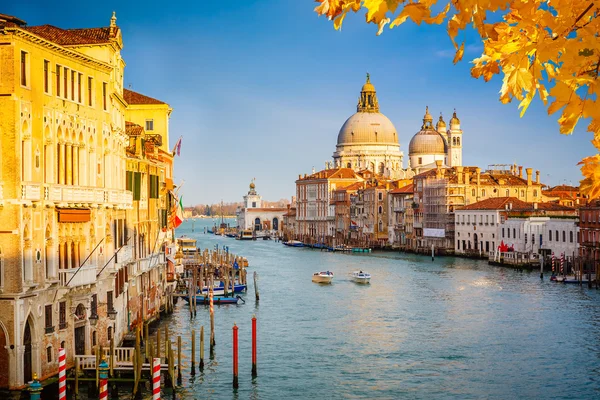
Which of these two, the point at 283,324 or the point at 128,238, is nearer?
the point at 128,238


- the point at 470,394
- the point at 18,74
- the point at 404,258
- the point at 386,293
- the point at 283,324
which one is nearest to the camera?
the point at 18,74

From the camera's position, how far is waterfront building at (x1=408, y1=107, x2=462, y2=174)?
8869cm

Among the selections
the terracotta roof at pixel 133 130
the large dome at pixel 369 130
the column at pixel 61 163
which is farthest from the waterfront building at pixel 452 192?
the column at pixel 61 163

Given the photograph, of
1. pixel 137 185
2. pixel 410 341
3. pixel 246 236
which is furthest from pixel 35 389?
pixel 246 236

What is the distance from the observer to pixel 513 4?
256cm

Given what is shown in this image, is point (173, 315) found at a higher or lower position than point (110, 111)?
lower

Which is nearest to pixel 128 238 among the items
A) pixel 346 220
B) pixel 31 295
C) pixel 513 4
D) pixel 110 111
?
pixel 110 111

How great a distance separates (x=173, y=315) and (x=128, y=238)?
7714 mm

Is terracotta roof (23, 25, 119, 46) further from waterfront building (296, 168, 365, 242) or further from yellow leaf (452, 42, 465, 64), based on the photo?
waterfront building (296, 168, 365, 242)

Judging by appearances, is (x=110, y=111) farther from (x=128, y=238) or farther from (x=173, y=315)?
(x=173, y=315)

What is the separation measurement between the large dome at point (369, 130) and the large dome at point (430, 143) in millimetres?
6311

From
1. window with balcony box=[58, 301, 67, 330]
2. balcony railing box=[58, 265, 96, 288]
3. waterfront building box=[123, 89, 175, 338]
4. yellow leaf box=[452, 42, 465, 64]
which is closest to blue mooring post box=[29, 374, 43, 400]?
window with balcony box=[58, 301, 67, 330]

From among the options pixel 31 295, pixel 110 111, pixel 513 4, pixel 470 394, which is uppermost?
pixel 110 111

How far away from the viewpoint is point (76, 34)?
52.1 feet
